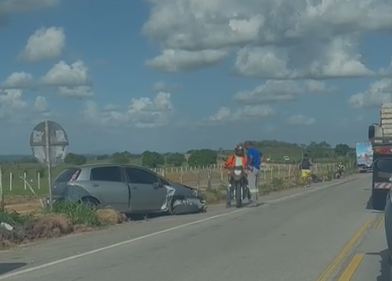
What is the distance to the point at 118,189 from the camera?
21.2m

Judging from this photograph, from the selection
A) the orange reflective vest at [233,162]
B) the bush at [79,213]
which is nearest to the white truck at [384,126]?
the orange reflective vest at [233,162]

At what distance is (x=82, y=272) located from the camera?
38.9ft

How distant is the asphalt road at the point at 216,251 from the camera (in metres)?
11.5

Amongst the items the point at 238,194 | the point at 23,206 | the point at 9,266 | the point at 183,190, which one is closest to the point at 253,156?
the point at 238,194

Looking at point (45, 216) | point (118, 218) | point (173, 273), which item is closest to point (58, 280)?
point (173, 273)

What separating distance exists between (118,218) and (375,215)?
6.92m

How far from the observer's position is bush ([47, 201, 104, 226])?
19266 mm

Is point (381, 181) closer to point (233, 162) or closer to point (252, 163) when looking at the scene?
point (252, 163)

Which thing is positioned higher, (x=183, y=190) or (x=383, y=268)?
(x=183, y=190)

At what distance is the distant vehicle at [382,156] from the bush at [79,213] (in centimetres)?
728

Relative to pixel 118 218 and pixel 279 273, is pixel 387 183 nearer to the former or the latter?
pixel 118 218

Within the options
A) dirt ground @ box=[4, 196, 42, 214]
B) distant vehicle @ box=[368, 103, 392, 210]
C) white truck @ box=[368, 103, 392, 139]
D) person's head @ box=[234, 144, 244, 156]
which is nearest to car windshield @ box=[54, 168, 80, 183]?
dirt ground @ box=[4, 196, 42, 214]

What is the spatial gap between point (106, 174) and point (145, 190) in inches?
48.8

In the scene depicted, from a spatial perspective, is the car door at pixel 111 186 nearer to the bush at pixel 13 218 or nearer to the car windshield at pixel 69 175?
the car windshield at pixel 69 175
